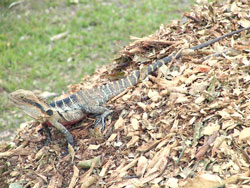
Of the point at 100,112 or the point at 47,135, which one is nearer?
the point at 100,112

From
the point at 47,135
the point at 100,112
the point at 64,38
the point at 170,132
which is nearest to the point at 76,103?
the point at 100,112

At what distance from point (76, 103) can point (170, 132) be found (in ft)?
4.38

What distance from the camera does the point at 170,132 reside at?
3826mm

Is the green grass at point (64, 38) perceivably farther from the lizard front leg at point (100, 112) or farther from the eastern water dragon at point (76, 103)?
the lizard front leg at point (100, 112)

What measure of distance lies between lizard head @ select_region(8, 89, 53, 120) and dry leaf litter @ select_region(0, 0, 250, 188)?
0.39 metres

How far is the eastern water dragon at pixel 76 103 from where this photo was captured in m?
4.39

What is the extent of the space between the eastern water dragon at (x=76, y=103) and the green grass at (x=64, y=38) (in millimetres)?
2643

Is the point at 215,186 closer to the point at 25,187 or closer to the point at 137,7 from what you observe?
the point at 25,187

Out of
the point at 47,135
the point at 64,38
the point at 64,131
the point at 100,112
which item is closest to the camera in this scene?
the point at 64,131

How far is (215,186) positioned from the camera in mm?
3170

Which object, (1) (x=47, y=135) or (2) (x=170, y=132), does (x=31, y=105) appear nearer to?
(1) (x=47, y=135)

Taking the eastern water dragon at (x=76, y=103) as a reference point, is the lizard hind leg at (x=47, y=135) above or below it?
below

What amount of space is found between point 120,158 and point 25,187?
1128mm

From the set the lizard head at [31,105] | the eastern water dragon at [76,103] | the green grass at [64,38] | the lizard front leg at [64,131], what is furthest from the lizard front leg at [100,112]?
the green grass at [64,38]
